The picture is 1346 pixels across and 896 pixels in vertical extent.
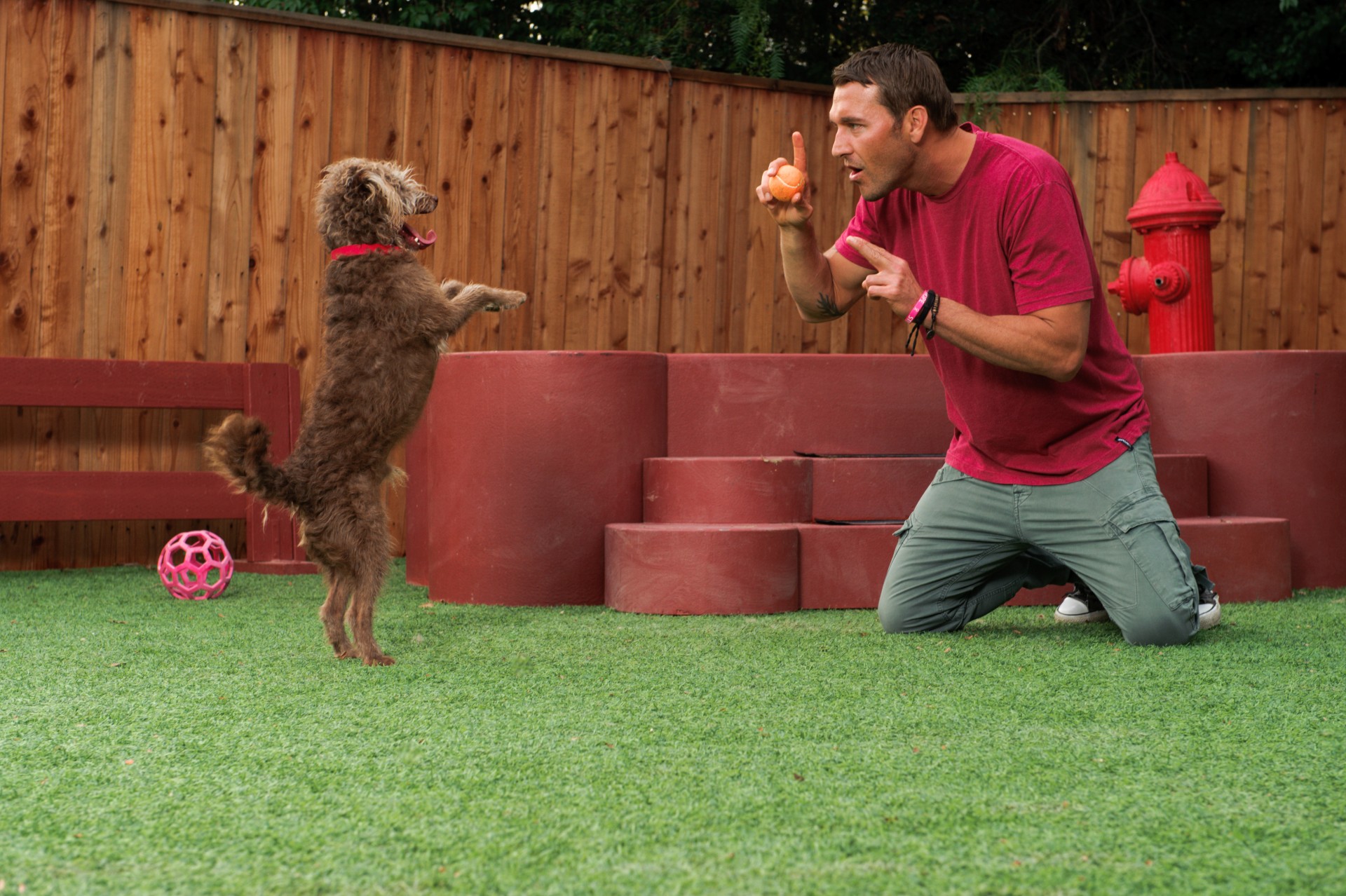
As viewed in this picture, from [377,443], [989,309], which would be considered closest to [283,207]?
[377,443]

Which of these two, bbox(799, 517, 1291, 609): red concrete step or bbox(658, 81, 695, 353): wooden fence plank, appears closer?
bbox(799, 517, 1291, 609): red concrete step

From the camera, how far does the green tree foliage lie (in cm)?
728

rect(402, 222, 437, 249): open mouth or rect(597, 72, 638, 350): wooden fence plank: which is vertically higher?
rect(597, 72, 638, 350): wooden fence plank

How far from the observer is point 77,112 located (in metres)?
5.30

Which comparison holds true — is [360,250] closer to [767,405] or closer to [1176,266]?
[767,405]

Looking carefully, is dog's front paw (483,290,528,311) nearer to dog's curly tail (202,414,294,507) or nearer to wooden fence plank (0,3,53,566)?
dog's curly tail (202,414,294,507)

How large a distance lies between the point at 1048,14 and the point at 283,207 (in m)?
5.24

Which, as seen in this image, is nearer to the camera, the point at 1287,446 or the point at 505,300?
the point at 505,300

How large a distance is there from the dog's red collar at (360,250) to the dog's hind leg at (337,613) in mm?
928

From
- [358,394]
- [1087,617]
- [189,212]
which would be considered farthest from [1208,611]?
[189,212]

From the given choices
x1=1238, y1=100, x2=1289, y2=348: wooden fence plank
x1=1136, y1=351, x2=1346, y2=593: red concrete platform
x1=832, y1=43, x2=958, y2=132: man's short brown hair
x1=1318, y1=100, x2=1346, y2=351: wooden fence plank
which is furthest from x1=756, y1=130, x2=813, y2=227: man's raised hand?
x1=1318, y1=100, x2=1346, y2=351: wooden fence plank

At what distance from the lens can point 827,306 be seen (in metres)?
3.54

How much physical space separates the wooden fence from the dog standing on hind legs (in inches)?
92.0

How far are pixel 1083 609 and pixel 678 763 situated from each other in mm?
2043
